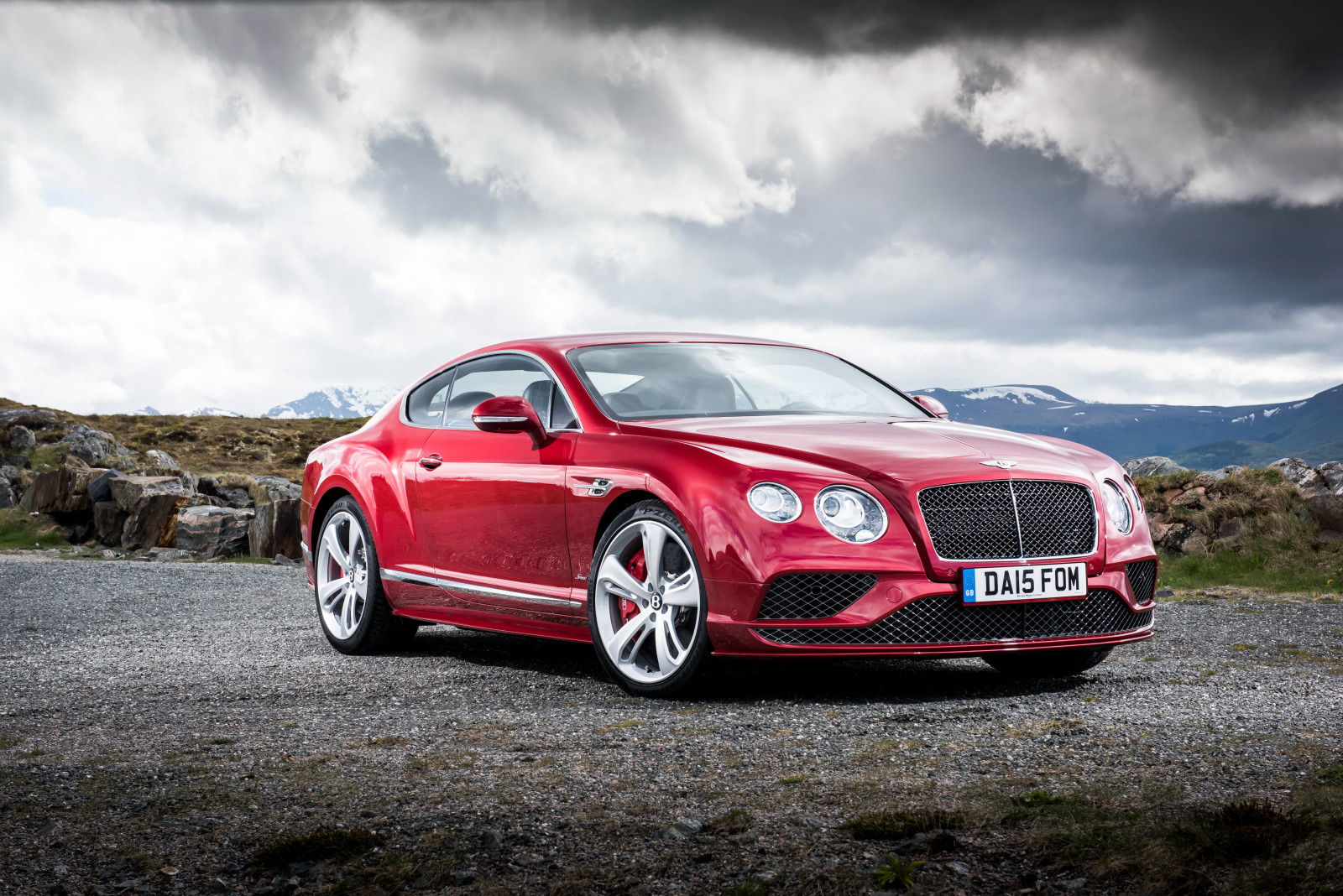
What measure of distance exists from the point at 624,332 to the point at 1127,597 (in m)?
2.78

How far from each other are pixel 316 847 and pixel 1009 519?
2993 mm

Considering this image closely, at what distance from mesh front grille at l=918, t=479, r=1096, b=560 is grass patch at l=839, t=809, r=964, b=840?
187 cm

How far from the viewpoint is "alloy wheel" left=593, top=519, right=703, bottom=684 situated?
484 centimetres

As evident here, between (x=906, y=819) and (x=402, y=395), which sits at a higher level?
(x=402, y=395)

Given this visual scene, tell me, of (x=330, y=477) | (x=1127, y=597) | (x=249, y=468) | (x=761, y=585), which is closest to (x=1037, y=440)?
(x=1127, y=597)

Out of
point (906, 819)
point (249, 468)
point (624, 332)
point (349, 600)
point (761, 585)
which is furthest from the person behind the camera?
point (249, 468)

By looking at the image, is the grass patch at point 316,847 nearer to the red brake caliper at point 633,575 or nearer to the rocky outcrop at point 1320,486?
the red brake caliper at point 633,575

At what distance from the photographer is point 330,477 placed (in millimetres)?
7195

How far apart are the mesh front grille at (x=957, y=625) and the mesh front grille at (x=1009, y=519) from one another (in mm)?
193

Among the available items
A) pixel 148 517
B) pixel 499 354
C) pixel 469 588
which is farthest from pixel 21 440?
pixel 469 588

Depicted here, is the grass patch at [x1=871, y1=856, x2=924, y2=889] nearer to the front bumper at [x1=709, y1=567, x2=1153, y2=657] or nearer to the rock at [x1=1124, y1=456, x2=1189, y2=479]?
the front bumper at [x1=709, y1=567, x2=1153, y2=657]

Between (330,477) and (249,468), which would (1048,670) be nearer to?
(330,477)

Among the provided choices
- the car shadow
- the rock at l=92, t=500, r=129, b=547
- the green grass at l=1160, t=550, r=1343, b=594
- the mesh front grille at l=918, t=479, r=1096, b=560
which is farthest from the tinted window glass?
the rock at l=92, t=500, r=129, b=547

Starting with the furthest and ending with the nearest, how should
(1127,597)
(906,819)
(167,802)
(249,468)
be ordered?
(249,468) → (1127,597) → (167,802) → (906,819)
